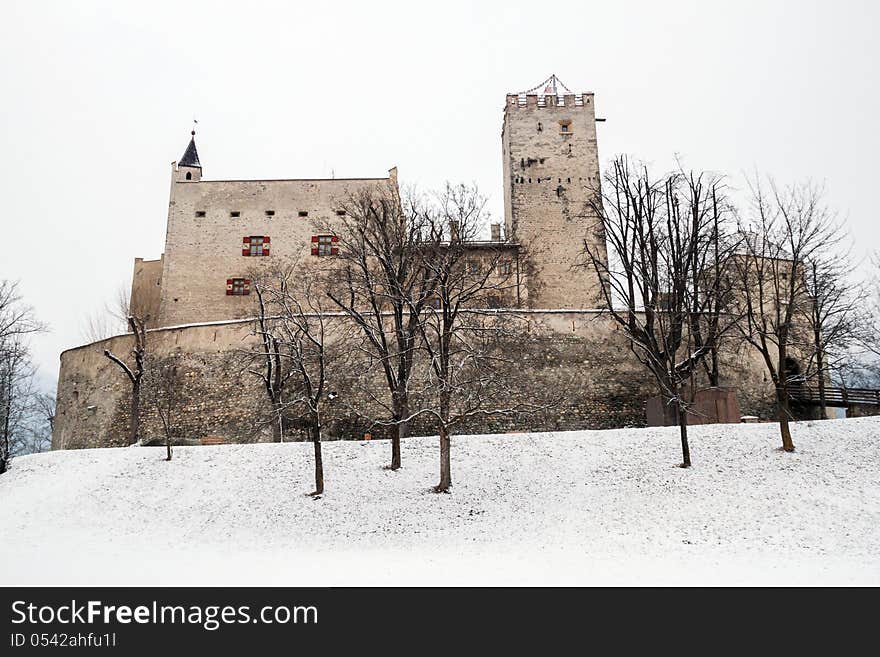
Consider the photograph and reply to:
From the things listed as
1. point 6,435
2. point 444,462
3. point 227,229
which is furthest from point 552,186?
point 6,435

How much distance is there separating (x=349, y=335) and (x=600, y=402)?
31.3 ft

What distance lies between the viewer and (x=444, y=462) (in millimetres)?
16375

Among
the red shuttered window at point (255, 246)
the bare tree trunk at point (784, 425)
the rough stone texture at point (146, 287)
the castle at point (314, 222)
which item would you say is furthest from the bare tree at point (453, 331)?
the rough stone texture at point (146, 287)

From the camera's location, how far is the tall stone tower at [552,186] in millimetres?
36625

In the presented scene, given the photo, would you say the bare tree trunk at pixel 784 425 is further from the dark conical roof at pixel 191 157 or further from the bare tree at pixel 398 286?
the dark conical roof at pixel 191 157

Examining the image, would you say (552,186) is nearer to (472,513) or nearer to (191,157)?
(191,157)

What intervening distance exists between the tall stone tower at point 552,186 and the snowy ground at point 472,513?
17.8 meters

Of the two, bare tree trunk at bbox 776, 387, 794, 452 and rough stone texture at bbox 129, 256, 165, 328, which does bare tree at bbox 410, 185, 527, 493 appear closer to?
bare tree trunk at bbox 776, 387, 794, 452

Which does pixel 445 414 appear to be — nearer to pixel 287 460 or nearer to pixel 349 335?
pixel 287 460

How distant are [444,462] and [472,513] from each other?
5.96 feet

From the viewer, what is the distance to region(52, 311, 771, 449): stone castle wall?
81.4 ft

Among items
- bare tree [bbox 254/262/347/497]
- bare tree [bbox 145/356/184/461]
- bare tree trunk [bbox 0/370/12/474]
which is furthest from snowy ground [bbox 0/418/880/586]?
bare tree [bbox 145/356/184/461]
